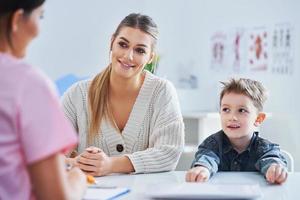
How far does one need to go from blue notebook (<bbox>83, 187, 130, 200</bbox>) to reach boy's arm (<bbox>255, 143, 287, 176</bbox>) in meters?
0.53

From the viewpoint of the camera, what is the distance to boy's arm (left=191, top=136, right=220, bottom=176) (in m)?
1.56

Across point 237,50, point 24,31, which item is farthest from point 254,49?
point 24,31

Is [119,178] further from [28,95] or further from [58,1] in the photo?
[58,1]

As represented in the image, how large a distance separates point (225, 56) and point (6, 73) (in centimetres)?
315

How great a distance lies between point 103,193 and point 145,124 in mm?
641

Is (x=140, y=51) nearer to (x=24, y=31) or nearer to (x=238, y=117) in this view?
(x=238, y=117)

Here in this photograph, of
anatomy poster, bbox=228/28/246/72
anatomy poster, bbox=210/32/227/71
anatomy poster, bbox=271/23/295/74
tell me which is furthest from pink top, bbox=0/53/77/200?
anatomy poster, bbox=210/32/227/71

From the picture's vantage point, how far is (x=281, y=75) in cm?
329

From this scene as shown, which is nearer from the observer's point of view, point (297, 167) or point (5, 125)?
point (5, 125)

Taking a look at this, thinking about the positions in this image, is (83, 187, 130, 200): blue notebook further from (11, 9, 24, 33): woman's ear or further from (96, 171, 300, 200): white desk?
(11, 9, 24, 33): woman's ear

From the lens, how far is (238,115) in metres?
1.77

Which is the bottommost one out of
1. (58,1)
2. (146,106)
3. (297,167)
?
(297,167)

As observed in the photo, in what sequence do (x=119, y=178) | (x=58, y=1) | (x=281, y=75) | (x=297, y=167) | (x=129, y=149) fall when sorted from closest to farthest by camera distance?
(x=119, y=178)
(x=129, y=149)
(x=297, y=167)
(x=281, y=75)
(x=58, y=1)

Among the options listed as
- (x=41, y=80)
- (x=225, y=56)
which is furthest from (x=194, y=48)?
(x=41, y=80)
